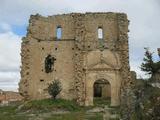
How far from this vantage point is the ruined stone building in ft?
115

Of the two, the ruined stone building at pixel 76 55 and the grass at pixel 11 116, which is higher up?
the ruined stone building at pixel 76 55

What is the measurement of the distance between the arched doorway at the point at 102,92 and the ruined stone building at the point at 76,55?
2009 mm

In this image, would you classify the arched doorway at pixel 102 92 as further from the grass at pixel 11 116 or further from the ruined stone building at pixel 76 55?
the grass at pixel 11 116

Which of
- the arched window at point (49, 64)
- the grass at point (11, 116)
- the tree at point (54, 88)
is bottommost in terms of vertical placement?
the grass at point (11, 116)

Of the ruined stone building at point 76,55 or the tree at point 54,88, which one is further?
the ruined stone building at point 76,55

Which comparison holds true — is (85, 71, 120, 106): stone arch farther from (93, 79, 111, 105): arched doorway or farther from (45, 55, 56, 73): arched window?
(45, 55, 56, 73): arched window

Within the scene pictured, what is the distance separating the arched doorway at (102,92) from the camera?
36.9 metres

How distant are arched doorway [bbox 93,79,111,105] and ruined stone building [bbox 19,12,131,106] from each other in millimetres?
2009

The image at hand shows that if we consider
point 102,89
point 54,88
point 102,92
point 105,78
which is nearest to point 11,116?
point 54,88

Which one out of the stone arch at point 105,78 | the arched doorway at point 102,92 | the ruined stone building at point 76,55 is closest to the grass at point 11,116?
the ruined stone building at point 76,55

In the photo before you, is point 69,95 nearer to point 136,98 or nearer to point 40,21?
point 40,21

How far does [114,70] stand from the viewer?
3516 centimetres

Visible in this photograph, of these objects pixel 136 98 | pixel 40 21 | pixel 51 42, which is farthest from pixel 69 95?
pixel 136 98

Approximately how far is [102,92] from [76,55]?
6.31 m
